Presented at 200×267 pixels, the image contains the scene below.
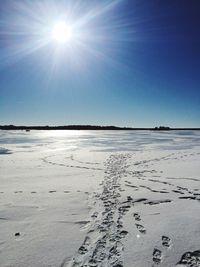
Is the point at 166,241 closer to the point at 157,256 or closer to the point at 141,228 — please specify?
the point at 157,256

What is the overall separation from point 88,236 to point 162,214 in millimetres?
2207

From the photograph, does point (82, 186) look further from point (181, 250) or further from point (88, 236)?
point (181, 250)

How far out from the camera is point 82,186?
30.0ft

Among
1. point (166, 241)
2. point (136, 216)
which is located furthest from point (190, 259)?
point (136, 216)

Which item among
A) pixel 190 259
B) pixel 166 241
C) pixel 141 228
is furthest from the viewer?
pixel 141 228

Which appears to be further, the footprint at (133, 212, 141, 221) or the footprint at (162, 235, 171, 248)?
the footprint at (133, 212, 141, 221)

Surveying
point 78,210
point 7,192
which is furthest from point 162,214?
point 7,192

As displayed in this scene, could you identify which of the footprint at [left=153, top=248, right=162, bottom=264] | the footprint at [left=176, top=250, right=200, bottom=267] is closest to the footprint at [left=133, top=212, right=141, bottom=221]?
the footprint at [left=153, top=248, right=162, bottom=264]

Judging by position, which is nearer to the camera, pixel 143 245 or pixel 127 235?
pixel 143 245

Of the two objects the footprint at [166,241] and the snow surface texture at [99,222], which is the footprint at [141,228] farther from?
the footprint at [166,241]

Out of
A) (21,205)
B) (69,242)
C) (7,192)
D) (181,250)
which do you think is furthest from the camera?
(7,192)

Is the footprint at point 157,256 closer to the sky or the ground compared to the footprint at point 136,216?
closer to the ground

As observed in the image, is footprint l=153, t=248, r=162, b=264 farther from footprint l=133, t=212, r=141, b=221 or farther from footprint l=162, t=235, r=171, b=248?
footprint l=133, t=212, r=141, b=221

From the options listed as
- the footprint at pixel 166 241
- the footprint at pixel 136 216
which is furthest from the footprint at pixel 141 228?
the footprint at pixel 166 241
